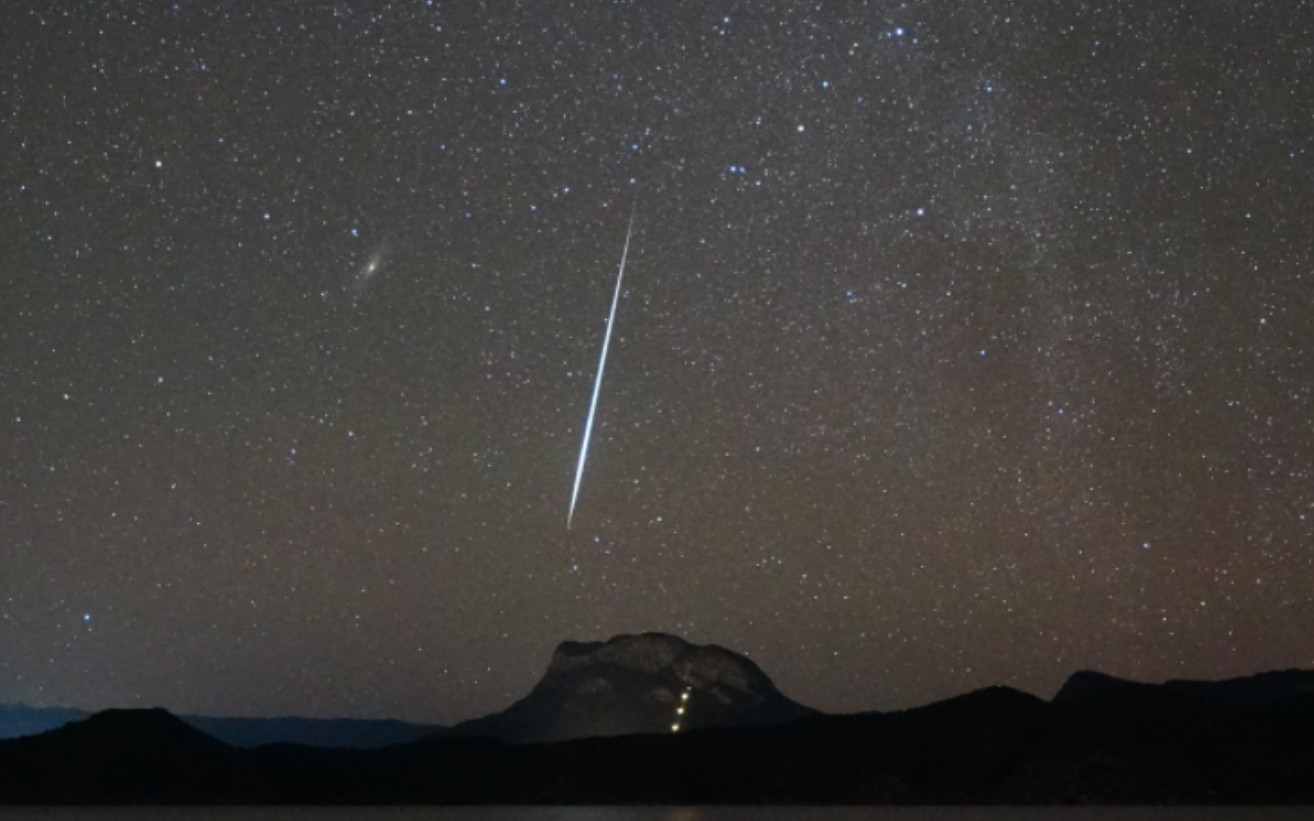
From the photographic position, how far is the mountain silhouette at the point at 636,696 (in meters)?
160

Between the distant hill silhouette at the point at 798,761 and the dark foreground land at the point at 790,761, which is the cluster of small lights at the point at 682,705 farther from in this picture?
the dark foreground land at the point at 790,761

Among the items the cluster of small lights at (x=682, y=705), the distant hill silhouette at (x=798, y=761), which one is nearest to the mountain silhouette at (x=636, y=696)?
the cluster of small lights at (x=682, y=705)

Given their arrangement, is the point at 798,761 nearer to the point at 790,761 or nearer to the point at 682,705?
the point at 790,761

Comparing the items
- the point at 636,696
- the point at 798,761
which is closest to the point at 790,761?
the point at 798,761

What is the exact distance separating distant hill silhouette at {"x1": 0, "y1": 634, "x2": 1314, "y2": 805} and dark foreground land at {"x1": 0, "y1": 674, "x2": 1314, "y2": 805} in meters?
0.15

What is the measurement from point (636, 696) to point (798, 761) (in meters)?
72.5

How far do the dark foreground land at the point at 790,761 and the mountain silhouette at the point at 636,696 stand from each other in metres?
59.0

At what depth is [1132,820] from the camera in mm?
43562

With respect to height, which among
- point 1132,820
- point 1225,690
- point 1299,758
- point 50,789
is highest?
point 1225,690

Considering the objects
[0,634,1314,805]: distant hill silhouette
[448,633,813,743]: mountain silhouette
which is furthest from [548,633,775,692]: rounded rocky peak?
[0,634,1314,805]: distant hill silhouette

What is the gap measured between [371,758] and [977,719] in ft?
145

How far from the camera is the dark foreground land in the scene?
3265 inches

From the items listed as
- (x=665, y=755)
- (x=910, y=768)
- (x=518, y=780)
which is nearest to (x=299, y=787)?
(x=518, y=780)

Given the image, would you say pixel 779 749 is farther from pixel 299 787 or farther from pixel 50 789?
pixel 50 789
